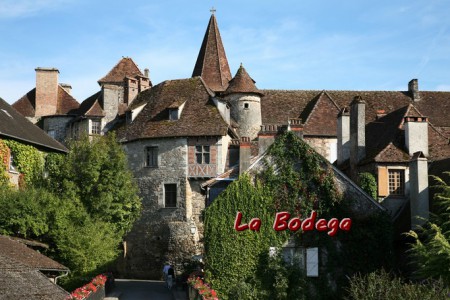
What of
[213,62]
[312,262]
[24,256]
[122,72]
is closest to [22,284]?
[24,256]

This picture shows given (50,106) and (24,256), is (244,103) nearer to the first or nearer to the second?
(50,106)

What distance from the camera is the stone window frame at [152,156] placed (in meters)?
42.3

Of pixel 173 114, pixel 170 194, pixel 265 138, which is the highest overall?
pixel 173 114

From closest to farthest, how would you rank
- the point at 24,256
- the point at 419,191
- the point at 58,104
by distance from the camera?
the point at 24,256 → the point at 419,191 → the point at 58,104

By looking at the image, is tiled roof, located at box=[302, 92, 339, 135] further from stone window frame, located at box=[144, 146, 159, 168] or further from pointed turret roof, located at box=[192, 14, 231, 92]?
stone window frame, located at box=[144, 146, 159, 168]

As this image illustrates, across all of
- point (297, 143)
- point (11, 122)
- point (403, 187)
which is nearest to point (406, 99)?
point (403, 187)

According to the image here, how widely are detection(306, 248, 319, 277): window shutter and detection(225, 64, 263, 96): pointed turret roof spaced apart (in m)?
19.1

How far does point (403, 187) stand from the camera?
3172cm

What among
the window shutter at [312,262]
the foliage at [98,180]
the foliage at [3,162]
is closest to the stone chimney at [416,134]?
the window shutter at [312,262]

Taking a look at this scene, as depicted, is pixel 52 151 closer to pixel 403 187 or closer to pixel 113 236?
pixel 113 236

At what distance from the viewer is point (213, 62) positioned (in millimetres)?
51094

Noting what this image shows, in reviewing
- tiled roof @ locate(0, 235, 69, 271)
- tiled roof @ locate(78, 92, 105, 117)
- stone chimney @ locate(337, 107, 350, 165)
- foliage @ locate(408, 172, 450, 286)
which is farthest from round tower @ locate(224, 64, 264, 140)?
foliage @ locate(408, 172, 450, 286)

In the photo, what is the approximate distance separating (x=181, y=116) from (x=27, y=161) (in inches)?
397

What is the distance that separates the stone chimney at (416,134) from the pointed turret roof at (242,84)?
1498 centimetres
